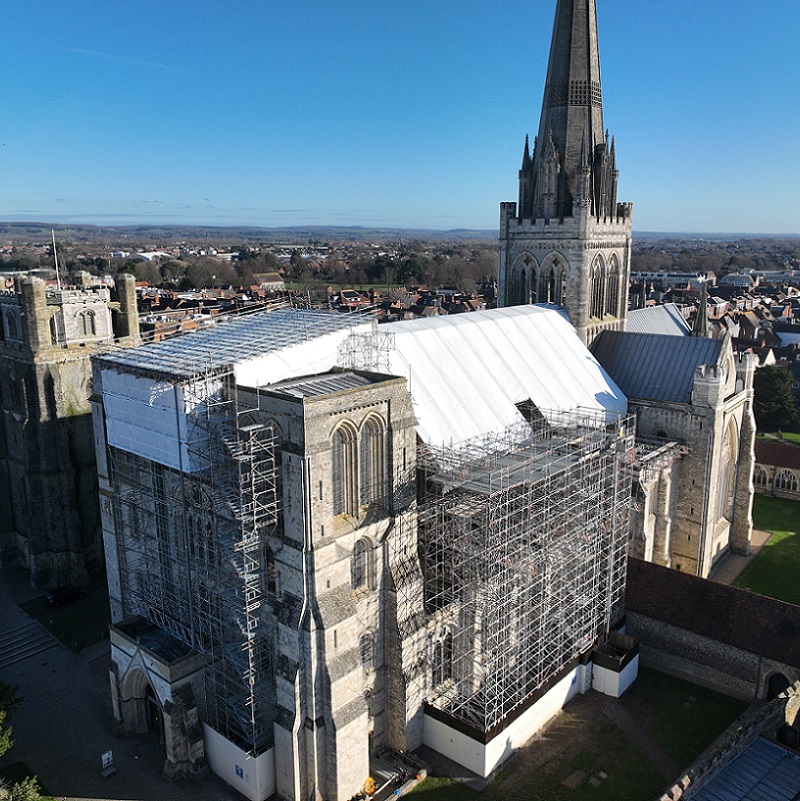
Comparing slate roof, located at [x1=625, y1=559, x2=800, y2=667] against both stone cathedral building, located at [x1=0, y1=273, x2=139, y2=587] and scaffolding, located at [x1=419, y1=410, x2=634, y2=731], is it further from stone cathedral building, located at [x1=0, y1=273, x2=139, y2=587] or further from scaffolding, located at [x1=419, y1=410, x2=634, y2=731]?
stone cathedral building, located at [x1=0, y1=273, x2=139, y2=587]

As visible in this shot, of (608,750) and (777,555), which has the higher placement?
(777,555)

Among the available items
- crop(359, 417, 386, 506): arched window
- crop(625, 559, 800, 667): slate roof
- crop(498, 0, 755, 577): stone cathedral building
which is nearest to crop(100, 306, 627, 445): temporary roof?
crop(498, 0, 755, 577): stone cathedral building

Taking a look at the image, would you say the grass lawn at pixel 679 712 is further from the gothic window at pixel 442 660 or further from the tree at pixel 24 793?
the tree at pixel 24 793

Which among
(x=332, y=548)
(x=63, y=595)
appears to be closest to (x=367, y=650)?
(x=332, y=548)

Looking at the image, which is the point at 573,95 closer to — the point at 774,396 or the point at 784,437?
the point at 774,396

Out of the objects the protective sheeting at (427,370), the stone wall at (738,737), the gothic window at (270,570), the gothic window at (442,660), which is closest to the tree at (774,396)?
the protective sheeting at (427,370)

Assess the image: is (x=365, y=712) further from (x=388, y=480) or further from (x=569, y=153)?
(x=569, y=153)
